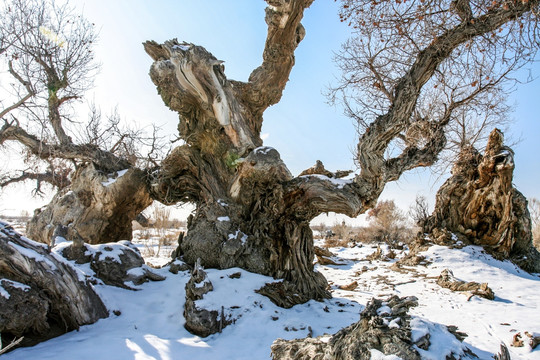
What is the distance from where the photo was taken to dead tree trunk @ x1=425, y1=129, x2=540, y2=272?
24.0 ft

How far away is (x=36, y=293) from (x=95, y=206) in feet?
14.4

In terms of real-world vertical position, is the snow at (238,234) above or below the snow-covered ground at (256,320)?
above

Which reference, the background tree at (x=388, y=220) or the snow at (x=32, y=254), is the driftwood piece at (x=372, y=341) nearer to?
the snow at (x=32, y=254)

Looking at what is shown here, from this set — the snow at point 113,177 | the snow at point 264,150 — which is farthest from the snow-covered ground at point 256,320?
the snow at point 113,177

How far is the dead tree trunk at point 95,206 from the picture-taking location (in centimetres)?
673

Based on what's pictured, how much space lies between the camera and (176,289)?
4352 mm

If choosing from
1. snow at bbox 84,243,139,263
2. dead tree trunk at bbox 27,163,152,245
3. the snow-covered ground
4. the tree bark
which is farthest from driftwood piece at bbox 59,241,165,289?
dead tree trunk at bbox 27,163,152,245

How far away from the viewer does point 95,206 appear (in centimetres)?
687

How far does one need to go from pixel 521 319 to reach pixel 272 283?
10.8 ft

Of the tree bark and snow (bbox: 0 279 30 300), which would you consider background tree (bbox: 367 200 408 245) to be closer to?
the tree bark

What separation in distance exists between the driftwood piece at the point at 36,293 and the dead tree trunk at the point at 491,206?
330 inches

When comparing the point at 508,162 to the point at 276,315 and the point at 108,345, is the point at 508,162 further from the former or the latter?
the point at 108,345

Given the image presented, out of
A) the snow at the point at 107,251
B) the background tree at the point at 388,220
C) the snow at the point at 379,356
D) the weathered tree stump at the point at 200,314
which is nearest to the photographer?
the snow at the point at 379,356

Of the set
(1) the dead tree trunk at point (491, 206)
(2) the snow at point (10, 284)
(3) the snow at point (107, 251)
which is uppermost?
(1) the dead tree trunk at point (491, 206)
